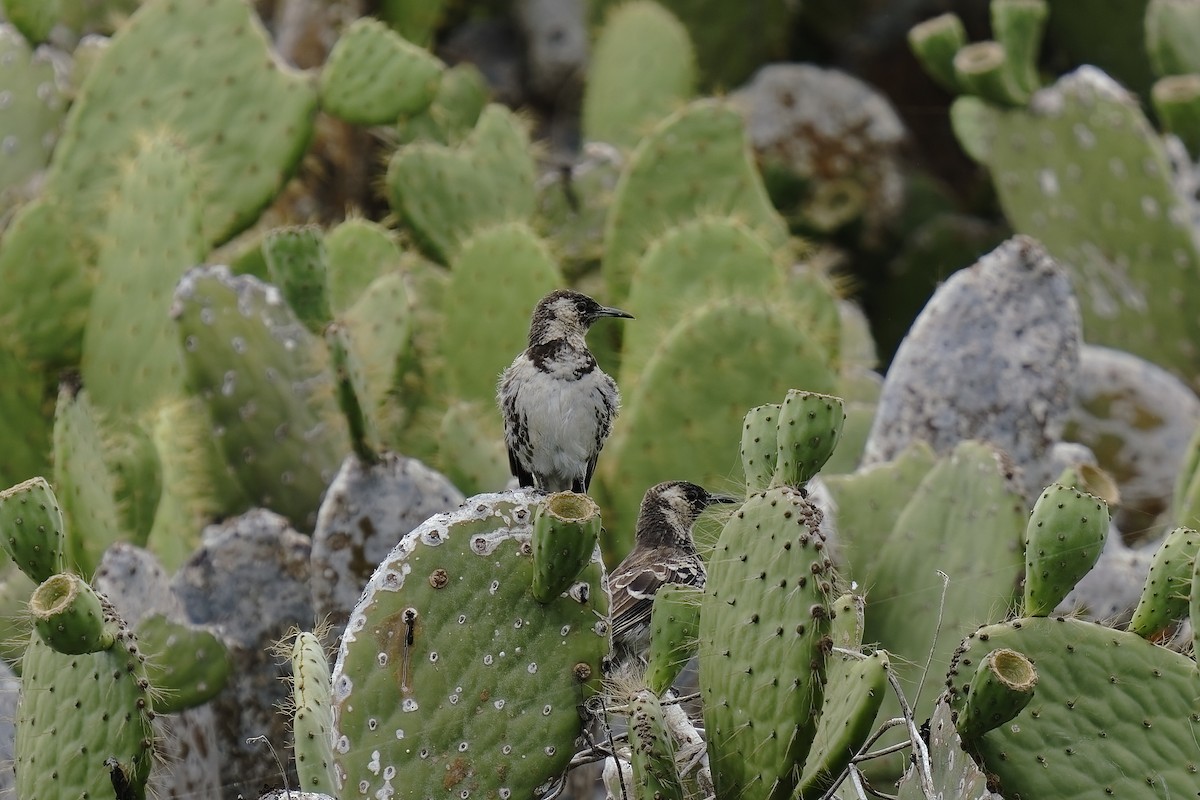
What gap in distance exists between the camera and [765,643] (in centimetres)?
240

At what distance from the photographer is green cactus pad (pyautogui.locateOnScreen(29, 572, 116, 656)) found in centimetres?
248

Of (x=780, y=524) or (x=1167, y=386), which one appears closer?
(x=780, y=524)

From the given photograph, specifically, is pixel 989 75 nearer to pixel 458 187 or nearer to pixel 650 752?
pixel 458 187

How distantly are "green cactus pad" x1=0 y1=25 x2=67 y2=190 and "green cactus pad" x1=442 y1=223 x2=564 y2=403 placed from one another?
5.04 ft

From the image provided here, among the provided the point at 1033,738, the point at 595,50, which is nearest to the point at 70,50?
the point at 595,50

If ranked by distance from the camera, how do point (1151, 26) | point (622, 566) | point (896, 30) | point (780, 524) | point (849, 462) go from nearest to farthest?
1. point (780, 524)
2. point (622, 566)
3. point (849, 462)
4. point (1151, 26)
5. point (896, 30)

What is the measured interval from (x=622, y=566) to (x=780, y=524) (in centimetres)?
96

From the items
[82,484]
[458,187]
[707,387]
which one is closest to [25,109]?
[458,187]

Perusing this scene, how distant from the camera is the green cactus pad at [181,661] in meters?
3.39

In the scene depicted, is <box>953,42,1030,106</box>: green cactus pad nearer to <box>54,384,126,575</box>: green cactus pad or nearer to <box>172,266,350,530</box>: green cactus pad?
<box>172,266,350,530</box>: green cactus pad

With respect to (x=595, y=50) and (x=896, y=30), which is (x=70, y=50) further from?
(x=896, y=30)

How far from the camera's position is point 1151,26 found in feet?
21.1

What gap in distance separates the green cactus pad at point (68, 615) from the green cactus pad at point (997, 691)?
4.07 feet

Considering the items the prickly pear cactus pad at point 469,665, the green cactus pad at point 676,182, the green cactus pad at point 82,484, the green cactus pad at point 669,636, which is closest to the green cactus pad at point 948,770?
the green cactus pad at point 669,636
